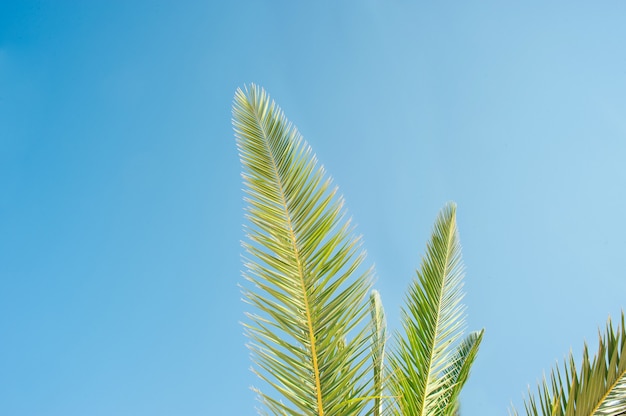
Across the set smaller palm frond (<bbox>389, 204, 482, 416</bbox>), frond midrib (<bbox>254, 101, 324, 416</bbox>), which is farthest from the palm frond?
frond midrib (<bbox>254, 101, 324, 416</bbox>)

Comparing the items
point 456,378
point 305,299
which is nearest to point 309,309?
point 305,299

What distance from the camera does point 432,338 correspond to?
382 cm

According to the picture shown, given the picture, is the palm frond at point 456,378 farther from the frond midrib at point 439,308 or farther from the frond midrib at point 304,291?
the frond midrib at point 304,291

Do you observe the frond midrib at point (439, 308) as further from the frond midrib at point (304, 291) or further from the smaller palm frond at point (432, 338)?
the frond midrib at point (304, 291)

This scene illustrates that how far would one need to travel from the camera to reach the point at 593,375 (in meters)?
2.58

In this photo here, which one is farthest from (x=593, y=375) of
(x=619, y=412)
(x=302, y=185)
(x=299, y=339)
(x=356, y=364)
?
(x=302, y=185)

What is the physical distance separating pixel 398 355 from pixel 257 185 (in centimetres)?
157

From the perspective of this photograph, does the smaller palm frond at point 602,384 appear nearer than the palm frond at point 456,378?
Yes

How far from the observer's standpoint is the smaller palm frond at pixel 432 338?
343 centimetres

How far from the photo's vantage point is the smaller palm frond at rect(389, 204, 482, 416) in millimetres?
3432

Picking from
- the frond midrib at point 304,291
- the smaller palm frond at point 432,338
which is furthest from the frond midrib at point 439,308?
the frond midrib at point 304,291

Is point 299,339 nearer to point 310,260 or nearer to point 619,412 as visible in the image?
point 310,260

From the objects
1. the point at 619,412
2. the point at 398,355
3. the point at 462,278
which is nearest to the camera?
the point at 619,412

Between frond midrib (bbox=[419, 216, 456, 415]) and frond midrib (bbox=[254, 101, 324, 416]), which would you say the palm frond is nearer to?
frond midrib (bbox=[419, 216, 456, 415])
